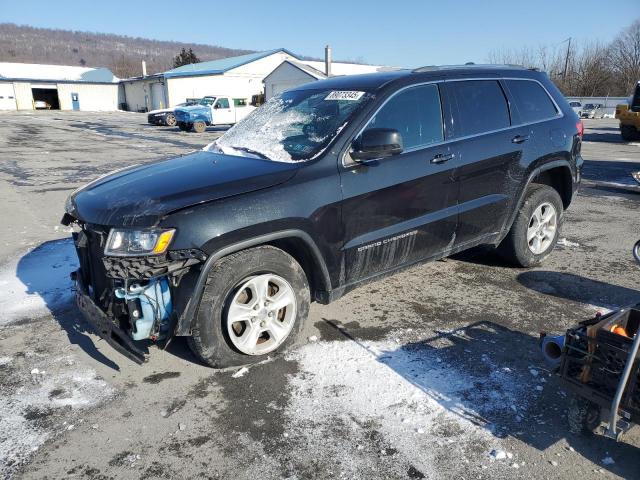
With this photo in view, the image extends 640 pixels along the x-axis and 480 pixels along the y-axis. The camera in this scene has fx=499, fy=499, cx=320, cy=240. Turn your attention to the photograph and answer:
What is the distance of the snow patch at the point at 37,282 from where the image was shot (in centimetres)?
430

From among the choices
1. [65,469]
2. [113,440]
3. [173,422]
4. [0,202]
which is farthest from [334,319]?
[0,202]

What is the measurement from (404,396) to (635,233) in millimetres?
5067

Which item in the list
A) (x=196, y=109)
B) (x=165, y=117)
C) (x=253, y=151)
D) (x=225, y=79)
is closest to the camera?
(x=253, y=151)

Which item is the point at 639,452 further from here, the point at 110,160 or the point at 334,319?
the point at 110,160

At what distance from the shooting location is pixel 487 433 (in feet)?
8.76

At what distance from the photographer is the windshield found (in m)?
3.57

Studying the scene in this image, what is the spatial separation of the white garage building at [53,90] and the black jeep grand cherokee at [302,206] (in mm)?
67862

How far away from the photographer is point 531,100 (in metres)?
4.79

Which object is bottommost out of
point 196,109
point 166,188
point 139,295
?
point 139,295

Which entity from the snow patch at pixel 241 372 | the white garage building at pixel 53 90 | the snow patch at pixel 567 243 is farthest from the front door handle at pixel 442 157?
the white garage building at pixel 53 90

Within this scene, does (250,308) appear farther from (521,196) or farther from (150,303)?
(521,196)

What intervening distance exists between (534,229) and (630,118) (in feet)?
56.6

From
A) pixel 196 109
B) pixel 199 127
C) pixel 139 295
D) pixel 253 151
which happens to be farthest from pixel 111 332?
pixel 196 109

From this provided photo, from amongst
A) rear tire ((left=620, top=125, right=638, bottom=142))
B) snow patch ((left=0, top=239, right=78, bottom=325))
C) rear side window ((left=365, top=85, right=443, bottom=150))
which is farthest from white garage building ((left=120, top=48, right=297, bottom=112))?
rear side window ((left=365, top=85, right=443, bottom=150))
